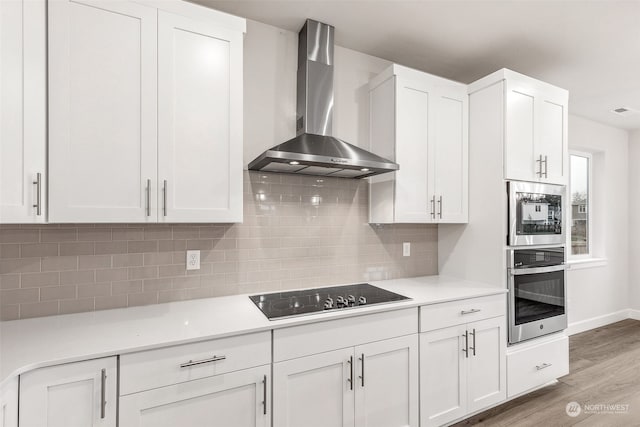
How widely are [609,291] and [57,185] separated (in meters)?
6.04

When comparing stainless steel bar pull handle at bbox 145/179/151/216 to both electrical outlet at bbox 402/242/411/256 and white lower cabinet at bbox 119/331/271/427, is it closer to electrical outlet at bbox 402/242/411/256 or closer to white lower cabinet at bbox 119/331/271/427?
white lower cabinet at bbox 119/331/271/427

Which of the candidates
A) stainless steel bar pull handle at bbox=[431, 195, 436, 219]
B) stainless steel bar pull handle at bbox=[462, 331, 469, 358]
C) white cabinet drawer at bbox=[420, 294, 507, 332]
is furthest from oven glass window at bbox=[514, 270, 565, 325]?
stainless steel bar pull handle at bbox=[431, 195, 436, 219]

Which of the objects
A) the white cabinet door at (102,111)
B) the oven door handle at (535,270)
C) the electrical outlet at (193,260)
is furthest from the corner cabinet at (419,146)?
the white cabinet door at (102,111)

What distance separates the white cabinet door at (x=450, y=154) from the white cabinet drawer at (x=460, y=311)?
0.64 m

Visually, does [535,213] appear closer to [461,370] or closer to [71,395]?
[461,370]

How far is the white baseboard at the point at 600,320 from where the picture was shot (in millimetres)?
4078

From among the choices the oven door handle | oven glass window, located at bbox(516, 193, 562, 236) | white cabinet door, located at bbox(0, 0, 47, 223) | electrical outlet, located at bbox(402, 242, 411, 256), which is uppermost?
white cabinet door, located at bbox(0, 0, 47, 223)

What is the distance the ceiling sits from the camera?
210 cm

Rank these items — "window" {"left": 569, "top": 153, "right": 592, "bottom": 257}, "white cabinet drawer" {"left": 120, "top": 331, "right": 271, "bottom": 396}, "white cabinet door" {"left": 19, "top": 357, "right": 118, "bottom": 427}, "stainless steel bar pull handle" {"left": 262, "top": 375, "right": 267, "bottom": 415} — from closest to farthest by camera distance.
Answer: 1. "white cabinet door" {"left": 19, "top": 357, "right": 118, "bottom": 427}
2. "white cabinet drawer" {"left": 120, "top": 331, "right": 271, "bottom": 396}
3. "stainless steel bar pull handle" {"left": 262, "top": 375, "right": 267, "bottom": 415}
4. "window" {"left": 569, "top": 153, "right": 592, "bottom": 257}

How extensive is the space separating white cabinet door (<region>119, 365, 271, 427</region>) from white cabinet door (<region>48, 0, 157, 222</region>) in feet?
2.65

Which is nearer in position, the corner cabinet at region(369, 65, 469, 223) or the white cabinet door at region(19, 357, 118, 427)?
the white cabinet door at region(19, 357, 118, 427)

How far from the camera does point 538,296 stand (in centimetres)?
262

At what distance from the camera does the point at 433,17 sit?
220cm

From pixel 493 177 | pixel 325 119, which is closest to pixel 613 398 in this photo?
pixel 493 177
